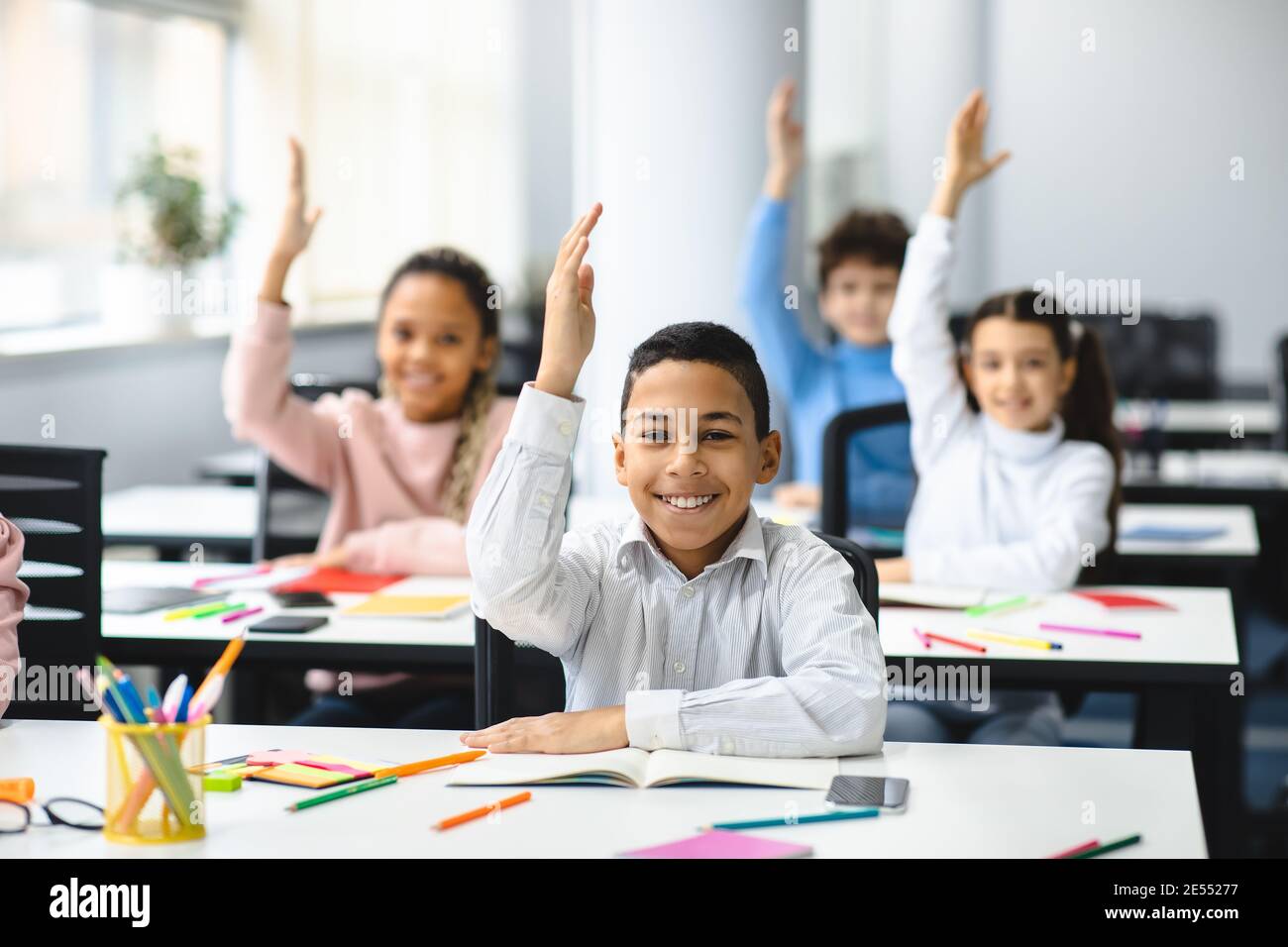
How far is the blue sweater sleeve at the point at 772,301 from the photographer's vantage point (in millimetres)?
3801

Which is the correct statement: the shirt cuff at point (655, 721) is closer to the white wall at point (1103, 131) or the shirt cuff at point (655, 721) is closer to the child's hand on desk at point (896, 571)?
the child's hand on desk at point (896, 571)

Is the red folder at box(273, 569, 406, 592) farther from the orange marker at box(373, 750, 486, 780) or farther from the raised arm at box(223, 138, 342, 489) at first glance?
the orange marker at box(373, 750, 486, 780)

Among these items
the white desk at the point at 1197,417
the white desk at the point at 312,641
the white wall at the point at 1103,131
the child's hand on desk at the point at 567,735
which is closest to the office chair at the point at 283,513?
the white desk at the point at 312,641

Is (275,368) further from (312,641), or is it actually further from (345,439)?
(312,641)

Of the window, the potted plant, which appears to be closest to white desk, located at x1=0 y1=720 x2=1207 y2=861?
the window

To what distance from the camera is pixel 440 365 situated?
2.98m

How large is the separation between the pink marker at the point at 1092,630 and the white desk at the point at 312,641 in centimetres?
88

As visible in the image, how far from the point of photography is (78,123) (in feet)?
14.6

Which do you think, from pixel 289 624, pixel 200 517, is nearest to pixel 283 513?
pixel 200 517

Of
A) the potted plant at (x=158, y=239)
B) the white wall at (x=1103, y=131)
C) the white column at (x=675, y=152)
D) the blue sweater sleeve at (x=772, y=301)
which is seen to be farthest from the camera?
the white wall at (x=1103, y=131)

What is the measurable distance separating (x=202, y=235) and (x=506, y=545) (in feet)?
10.6

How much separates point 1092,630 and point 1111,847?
1011mm
